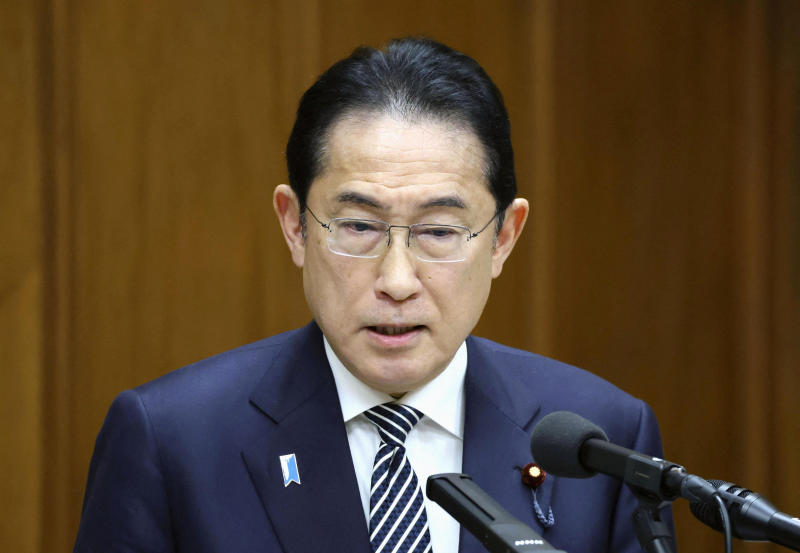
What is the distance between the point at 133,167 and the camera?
8.05ft

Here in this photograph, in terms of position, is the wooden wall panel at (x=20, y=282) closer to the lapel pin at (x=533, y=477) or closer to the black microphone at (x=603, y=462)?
the lapel pin at (x=533, y=477)

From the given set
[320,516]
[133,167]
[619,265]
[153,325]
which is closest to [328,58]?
[133,167]

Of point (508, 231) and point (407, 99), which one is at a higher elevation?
point (407, 99)

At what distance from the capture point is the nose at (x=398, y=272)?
1.70m

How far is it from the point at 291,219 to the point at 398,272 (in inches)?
13.2

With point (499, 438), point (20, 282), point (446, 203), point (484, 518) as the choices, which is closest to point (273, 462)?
point (499, 438)

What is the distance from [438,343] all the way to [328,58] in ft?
3.75

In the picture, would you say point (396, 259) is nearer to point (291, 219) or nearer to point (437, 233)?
point (437, 233)

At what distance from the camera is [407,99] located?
5.90ft

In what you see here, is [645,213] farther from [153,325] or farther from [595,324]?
[153,325]

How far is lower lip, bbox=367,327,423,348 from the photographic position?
68.4 inches

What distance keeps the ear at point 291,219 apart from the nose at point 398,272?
0.79 ft

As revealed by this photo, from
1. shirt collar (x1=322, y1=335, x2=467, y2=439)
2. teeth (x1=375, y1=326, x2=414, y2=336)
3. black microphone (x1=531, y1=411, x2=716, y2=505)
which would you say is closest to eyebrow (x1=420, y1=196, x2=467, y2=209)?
teeth (x1=375, y1=326, x2=414, y2=336)

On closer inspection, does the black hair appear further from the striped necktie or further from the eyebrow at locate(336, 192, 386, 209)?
the striped necktie
